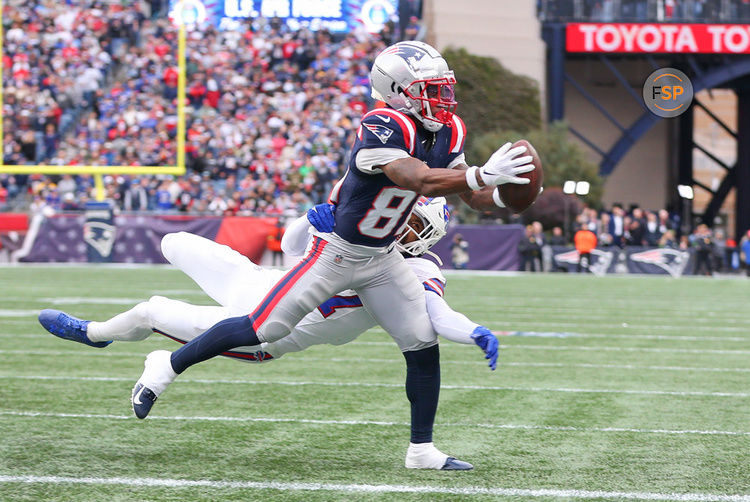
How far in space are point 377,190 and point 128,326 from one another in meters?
1.26

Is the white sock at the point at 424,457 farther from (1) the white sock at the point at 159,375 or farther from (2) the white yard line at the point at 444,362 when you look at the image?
(2) the white yard line at the point at 444,362

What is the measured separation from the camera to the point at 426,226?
454 cm

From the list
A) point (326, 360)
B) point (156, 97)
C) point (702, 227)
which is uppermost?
point (156, 97)

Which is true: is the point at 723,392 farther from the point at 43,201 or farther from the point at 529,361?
the point at 43,201

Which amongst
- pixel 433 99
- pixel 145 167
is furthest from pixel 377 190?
pixel 145 167

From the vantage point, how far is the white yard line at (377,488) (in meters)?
3.67

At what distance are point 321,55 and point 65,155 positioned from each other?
6.53 metres

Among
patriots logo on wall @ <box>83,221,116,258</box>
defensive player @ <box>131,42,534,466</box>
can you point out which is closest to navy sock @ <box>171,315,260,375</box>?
defensive player @ <box>131,42,534,466</box>

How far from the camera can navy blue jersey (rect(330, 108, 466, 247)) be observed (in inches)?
152

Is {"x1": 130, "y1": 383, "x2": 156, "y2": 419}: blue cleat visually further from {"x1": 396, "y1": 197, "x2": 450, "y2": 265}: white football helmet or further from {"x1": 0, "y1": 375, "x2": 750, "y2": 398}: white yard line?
{"x1": 0, "y1": 375, "x2": 750, "y2": 398}: white yard line

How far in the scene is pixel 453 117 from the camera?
407 centimetres

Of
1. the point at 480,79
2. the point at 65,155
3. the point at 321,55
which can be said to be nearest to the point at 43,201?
the point at 65,155

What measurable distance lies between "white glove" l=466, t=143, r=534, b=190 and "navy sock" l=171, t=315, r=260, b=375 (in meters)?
1.06

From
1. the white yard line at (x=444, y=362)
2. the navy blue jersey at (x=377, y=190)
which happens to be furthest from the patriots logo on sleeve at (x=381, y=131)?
the white yard line at (x=444, y=362)
